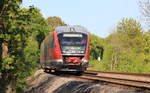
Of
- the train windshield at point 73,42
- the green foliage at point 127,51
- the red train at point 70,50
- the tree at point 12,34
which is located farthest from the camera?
the green foliage at point 127,51

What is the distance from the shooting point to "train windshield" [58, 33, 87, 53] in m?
21.7

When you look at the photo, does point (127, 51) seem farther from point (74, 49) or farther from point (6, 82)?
point (6, 82)

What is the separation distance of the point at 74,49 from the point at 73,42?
564 mm

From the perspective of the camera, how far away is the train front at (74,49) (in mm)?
21422

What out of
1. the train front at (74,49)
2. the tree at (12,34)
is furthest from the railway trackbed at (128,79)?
the tree at (12,34)

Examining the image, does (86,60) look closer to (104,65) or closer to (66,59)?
(66,59)

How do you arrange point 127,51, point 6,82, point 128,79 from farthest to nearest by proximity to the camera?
point 127,51, point 6,82, point 128,79

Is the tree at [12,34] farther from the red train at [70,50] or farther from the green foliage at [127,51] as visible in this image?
the green foliage at [127,51]

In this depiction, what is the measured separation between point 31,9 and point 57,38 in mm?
5271

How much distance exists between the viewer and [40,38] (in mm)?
70812

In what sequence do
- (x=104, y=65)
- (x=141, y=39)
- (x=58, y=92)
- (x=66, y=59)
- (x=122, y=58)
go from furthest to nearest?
1. (x=141, y=39)
2. (x=104, y=65)
3. (x=122, y=58)
4. (x=66, y=59)
5. (x=58, y=92)

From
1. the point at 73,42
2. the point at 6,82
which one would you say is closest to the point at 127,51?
the point at 73,42

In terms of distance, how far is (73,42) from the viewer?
72.2 ft

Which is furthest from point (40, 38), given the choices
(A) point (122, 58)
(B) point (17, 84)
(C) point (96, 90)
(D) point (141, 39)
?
(C) point (96, 90)
